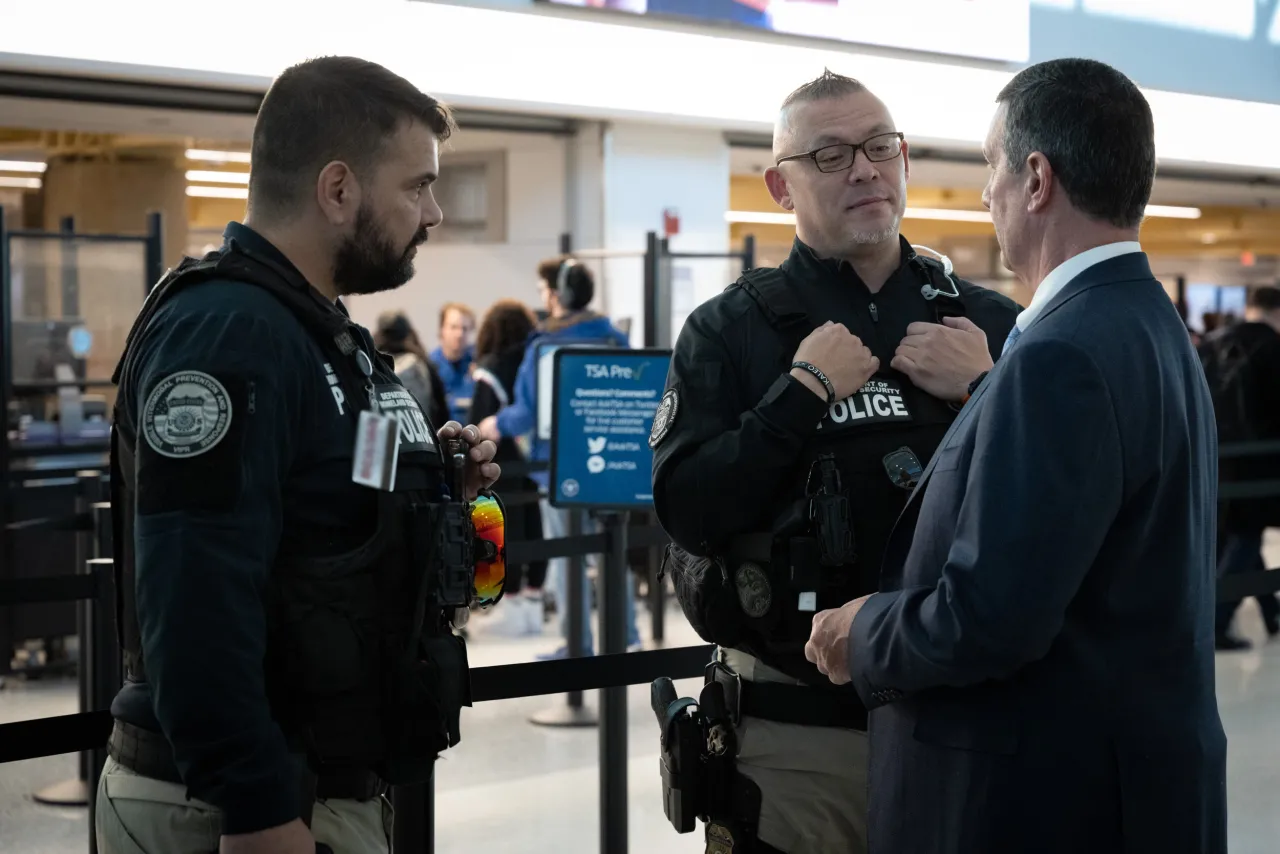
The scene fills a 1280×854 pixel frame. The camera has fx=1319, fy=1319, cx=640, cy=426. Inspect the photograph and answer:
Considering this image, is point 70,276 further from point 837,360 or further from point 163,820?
point 163,820

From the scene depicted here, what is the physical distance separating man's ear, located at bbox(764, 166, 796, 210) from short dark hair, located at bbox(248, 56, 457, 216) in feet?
2.82

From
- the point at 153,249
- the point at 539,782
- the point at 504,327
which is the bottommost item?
the point at 539,782

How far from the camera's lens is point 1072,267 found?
1647 millimetres

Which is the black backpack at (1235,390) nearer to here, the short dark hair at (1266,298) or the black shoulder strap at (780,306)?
the short dark hair at (1266,298)

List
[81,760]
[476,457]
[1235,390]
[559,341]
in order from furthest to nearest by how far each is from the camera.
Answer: [1235,390] → [559,341] → [81,760] → [476,457]

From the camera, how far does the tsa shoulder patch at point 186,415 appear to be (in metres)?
1.45

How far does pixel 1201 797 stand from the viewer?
159 centimetres

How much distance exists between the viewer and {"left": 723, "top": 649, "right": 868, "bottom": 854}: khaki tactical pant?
2125 mm

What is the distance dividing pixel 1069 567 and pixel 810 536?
62cm

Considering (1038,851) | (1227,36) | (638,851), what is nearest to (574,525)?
(638,851)

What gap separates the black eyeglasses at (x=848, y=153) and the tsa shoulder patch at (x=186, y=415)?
46.3 inches

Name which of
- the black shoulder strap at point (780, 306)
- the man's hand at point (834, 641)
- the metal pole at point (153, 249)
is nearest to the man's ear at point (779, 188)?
the black shoulder strap at point (780, 306)

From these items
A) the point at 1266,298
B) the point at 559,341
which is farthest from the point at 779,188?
the point at 1266,298

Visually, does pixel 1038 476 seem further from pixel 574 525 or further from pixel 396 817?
pixel 574 525
